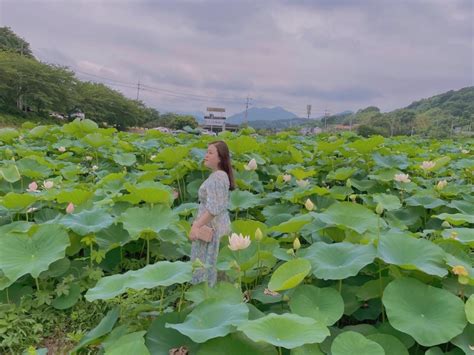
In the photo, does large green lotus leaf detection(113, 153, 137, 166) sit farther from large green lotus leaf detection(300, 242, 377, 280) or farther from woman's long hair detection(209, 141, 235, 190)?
large green lotus leaf detection(300, 242, 377, 280)

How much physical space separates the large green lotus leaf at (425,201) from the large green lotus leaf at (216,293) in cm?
191

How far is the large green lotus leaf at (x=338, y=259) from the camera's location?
158 centimetres

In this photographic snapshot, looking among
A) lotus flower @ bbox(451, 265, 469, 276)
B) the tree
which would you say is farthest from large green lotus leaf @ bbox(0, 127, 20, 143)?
the tree

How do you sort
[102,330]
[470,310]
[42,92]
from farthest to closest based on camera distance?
1. [42,92]
2. [102,330]
3. [470,310]

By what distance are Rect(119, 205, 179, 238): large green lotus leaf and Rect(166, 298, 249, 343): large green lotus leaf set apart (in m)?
0.92

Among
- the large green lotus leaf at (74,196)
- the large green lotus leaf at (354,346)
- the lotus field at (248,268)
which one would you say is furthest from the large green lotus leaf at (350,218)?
the large green lotus leaf at (74,196)

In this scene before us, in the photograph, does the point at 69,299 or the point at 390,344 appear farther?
the point at 69,299

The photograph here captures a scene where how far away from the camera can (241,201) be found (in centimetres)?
323

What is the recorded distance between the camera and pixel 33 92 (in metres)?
26.6

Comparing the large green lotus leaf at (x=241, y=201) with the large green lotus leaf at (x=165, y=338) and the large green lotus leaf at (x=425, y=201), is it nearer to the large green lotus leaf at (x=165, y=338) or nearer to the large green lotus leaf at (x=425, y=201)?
the large green lotus leaf at (x=425, y=201)

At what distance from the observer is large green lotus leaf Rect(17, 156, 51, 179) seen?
3557 millimetres

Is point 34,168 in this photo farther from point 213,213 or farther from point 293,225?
point 293,225

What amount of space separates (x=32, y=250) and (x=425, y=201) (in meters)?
2.57

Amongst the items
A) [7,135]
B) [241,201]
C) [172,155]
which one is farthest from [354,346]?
[7,135]
